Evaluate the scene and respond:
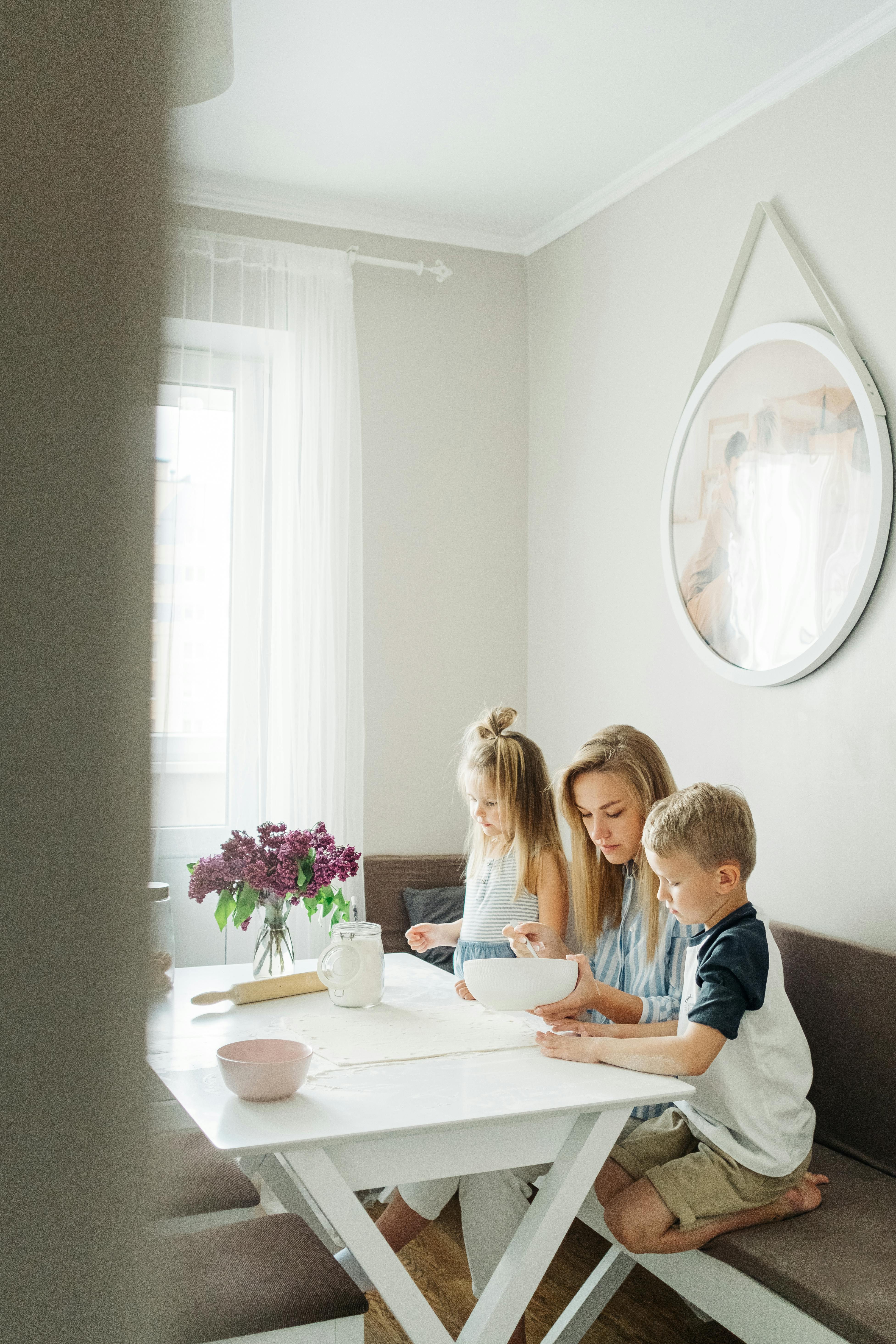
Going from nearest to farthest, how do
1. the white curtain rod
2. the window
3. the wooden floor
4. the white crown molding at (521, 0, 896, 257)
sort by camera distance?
the wooden floor → the white crown molding at (521, 0, 896, 257) → the window → the white curtain rod

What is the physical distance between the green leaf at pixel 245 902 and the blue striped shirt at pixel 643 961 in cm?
63

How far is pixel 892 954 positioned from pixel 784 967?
0.95 ft

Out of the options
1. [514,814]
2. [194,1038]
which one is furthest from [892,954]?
[194,1038]

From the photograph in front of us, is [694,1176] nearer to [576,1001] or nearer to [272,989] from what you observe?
[576,1001]

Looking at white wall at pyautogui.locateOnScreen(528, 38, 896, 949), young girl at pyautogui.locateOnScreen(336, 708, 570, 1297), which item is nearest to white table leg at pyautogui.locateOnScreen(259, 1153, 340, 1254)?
young girl at pyautogui.locateOnScreen(336, 708, 570, 1297)

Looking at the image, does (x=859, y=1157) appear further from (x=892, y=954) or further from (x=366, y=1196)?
(x=366, y=1196)

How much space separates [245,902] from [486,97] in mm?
2080

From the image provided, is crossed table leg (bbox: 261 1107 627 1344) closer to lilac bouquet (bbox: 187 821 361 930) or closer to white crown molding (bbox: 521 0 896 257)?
lilac bouquet (bbox: 187 821 361 930)

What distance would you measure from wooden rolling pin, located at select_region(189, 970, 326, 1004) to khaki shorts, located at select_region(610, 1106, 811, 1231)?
0.59 metres

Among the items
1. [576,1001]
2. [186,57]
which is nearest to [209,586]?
[576,1001]

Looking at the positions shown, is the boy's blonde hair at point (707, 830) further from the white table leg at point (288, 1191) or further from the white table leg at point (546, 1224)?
the white table leg at point (288, 1191)

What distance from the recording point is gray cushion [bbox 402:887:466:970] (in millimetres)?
3086

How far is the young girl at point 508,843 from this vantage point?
2.23 metres

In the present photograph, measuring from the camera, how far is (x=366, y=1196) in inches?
102
